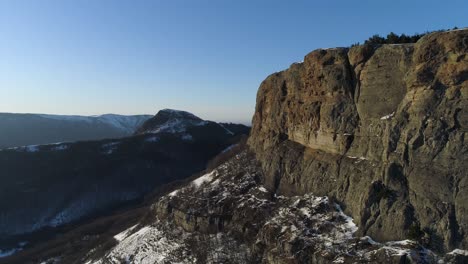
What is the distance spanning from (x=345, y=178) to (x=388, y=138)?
16.8ft

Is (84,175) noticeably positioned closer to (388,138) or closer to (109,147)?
(109,147)

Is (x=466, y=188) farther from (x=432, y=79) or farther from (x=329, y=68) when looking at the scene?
(x=329, y=68)

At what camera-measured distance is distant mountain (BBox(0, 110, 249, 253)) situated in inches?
3509

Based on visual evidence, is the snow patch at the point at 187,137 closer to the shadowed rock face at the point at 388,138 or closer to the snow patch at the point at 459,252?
the shadowed rock face at the point at 388,138

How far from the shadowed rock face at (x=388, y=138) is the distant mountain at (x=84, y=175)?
219ft

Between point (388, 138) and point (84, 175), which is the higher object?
point (388, 138)

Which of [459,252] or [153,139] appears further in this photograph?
[153,139]

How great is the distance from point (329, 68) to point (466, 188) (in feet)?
52.5

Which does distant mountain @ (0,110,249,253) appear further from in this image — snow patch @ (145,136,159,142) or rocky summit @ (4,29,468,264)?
rocky summit @ (4,29,468,264)

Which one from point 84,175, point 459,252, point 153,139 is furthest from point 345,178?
point 153,139

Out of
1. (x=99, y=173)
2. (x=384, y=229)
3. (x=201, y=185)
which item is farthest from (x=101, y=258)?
(x=99, y=173)

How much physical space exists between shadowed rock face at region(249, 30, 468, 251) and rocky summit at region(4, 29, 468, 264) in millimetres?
84

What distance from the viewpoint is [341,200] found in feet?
102

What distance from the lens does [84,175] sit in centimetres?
10162
